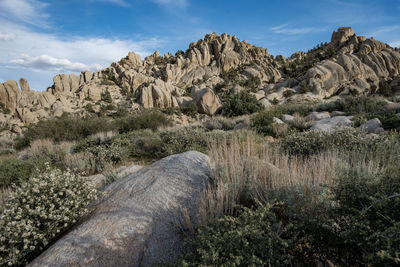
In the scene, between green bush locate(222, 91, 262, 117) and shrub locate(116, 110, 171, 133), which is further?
green bush locate(222, 91, 262, 117)

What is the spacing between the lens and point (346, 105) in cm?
1470

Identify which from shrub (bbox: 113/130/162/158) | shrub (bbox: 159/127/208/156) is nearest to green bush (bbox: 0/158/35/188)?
shrub (bbox: 113/130/162/158)

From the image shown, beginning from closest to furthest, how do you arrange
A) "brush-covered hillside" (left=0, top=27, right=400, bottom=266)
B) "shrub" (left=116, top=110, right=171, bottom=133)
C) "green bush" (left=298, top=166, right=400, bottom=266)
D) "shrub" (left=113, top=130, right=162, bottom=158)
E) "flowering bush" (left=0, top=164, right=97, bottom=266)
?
"green bush" (left=298, top=166, right=400, bottom=266) → "brush-covered hillside" (left=0, top=27, right=400, bottom=266) → "flowering bush" (left=0, top=164, right=97, bottom=266) → "shrub" (left=113, top=130, right=162, bottom=158) → "shrub" (left=116, top=110, right=171, bottom=133)

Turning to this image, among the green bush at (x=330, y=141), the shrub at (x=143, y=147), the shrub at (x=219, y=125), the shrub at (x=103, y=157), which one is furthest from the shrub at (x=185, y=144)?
the shrub at (x=219, y=125)

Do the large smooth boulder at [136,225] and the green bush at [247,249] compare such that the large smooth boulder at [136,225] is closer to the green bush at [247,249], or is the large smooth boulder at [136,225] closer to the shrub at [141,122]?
the green bush at [247,249]

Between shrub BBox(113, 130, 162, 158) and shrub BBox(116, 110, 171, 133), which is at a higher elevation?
shrub BBox(116, 110, 171, 133)

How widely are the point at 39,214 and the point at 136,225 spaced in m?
1.42

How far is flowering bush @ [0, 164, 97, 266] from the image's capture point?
264cm

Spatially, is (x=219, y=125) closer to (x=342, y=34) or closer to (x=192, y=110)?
(x=192, y=110)

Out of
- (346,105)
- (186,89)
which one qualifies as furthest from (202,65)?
(346,105)

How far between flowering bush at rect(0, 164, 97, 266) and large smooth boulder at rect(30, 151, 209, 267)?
246 mm

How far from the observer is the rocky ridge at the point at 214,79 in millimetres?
40250

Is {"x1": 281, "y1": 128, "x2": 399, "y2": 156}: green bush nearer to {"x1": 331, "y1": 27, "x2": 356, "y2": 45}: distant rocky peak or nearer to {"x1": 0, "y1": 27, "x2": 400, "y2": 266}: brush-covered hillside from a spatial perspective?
{"x1": 0, "y1": 27, "x2": 400, "y2": 266}: brush-covered hillside

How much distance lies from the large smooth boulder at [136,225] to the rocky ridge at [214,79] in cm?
3283
